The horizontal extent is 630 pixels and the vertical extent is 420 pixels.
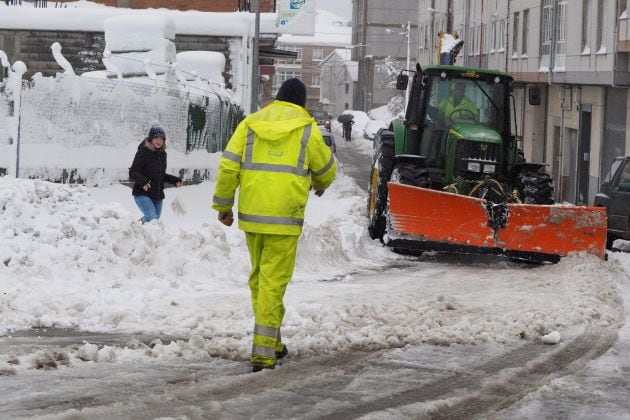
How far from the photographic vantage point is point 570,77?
109ft

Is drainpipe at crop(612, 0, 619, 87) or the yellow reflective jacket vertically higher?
drainpipe at crop(612, 0, 619, 87)

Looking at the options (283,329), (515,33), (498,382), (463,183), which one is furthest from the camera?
(515,33)

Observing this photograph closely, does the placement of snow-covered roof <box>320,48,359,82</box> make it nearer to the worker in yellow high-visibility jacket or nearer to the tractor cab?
the tractor cab

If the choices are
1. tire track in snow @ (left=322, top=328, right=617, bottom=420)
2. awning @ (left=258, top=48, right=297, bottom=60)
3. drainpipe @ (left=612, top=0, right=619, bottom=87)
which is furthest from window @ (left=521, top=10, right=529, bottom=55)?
A: tire track in snow @ (left=322, top=328, right=617, bottom=420)

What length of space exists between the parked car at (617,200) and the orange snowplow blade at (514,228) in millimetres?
4030

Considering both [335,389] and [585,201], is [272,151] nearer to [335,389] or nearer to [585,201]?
[335,389]

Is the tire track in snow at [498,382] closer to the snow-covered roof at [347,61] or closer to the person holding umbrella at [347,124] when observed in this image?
the person holding umbrella at [347,124]

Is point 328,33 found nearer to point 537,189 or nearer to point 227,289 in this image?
point 537,189

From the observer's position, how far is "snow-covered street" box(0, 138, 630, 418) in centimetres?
639

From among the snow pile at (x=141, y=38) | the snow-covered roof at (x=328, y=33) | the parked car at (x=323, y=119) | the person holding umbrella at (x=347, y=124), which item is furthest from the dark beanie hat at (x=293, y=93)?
the snow-covered roof at (x=328, y=33)

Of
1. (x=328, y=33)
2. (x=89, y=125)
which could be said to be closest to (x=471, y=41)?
(x=89, y=125)

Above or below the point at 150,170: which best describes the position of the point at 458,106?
above

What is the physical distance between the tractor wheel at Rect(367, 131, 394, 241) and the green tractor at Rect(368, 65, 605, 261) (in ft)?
0.04

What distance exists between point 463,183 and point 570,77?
18.4 meters
